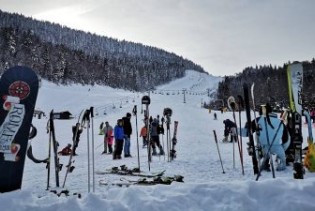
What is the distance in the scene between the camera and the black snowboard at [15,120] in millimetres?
6961

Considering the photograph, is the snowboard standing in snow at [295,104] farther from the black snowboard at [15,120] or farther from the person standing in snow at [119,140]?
the person standing in snow at [119,140]

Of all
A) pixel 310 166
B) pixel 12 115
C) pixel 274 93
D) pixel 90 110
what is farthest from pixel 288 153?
pixel 274 93

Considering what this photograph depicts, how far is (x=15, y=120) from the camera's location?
7.17 meters

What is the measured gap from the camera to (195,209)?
16.2 feet

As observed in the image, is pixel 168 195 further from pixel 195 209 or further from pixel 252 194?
pixel 252 194

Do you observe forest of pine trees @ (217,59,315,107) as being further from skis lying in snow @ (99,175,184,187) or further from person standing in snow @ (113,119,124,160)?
skis lying in snow @ (99,175,184,187)

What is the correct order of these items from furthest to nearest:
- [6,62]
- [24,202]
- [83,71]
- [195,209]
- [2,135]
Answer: [83,71], [6,62], [2,135], [24,202], [195,209]

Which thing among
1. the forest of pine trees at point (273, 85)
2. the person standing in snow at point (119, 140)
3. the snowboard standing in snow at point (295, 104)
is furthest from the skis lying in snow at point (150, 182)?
the forest of pine trees at point (273, 85)

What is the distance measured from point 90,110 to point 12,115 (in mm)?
1643

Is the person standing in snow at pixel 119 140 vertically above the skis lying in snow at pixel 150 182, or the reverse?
the person standing in snow at pixel 119 140

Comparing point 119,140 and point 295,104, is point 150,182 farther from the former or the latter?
point 119,140

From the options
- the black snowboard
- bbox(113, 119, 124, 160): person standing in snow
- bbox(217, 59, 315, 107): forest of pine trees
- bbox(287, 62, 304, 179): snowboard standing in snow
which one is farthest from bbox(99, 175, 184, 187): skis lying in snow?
bbox(217, 59, 315, 107): forest of pine trees

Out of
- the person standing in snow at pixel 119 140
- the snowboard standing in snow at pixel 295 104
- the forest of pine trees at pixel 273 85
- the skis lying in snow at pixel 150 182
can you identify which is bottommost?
the skis lying in snow at pixel 150 182

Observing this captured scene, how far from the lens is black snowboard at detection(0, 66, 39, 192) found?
274 inches
